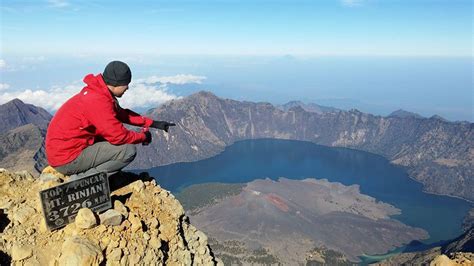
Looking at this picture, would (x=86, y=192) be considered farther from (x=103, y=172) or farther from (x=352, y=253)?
(x=352, y=253)

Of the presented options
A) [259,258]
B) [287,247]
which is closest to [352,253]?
[287,247]

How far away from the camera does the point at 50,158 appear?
13359mm

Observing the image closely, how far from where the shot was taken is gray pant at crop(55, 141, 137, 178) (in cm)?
1347

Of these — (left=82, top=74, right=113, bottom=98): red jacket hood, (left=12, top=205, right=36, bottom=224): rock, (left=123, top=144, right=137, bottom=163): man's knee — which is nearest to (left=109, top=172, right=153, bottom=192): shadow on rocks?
(left=123, top=144, right=137, bottom=163): man's knee

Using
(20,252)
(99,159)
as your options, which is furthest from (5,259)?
(99,159)

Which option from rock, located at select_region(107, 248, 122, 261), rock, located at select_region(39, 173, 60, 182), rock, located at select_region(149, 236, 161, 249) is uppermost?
rock, located at select_region(39, 173, 60, 182)

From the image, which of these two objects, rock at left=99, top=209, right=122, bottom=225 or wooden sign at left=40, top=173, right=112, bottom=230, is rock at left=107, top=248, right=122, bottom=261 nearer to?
rock at left=99, top=209, right=122, bottom=225

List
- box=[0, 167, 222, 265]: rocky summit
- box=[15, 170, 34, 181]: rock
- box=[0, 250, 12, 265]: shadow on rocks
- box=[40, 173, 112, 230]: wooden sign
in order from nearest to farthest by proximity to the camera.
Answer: box=[0, 250, 12, 265]: shadow on rocks → box=[0, 167, 222, 265]: rocky summit → box=[40, 173, 112, 230]: wooden sign → box=[15, 170, 34, 181]: rock

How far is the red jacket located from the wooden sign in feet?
3.72

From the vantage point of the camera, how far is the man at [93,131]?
40.9 ft

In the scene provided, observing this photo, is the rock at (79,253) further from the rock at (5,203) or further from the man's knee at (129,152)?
the rock at (5,203)

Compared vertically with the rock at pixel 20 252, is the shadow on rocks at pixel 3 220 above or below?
above

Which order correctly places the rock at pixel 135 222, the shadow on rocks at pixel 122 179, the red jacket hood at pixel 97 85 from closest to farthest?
the red jacket hood at pixel 97 85, the rock at pixel 135 222, the shadow on rocks at pixel 122 179

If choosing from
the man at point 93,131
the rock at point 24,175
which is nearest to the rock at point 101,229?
the man at point 93,131
